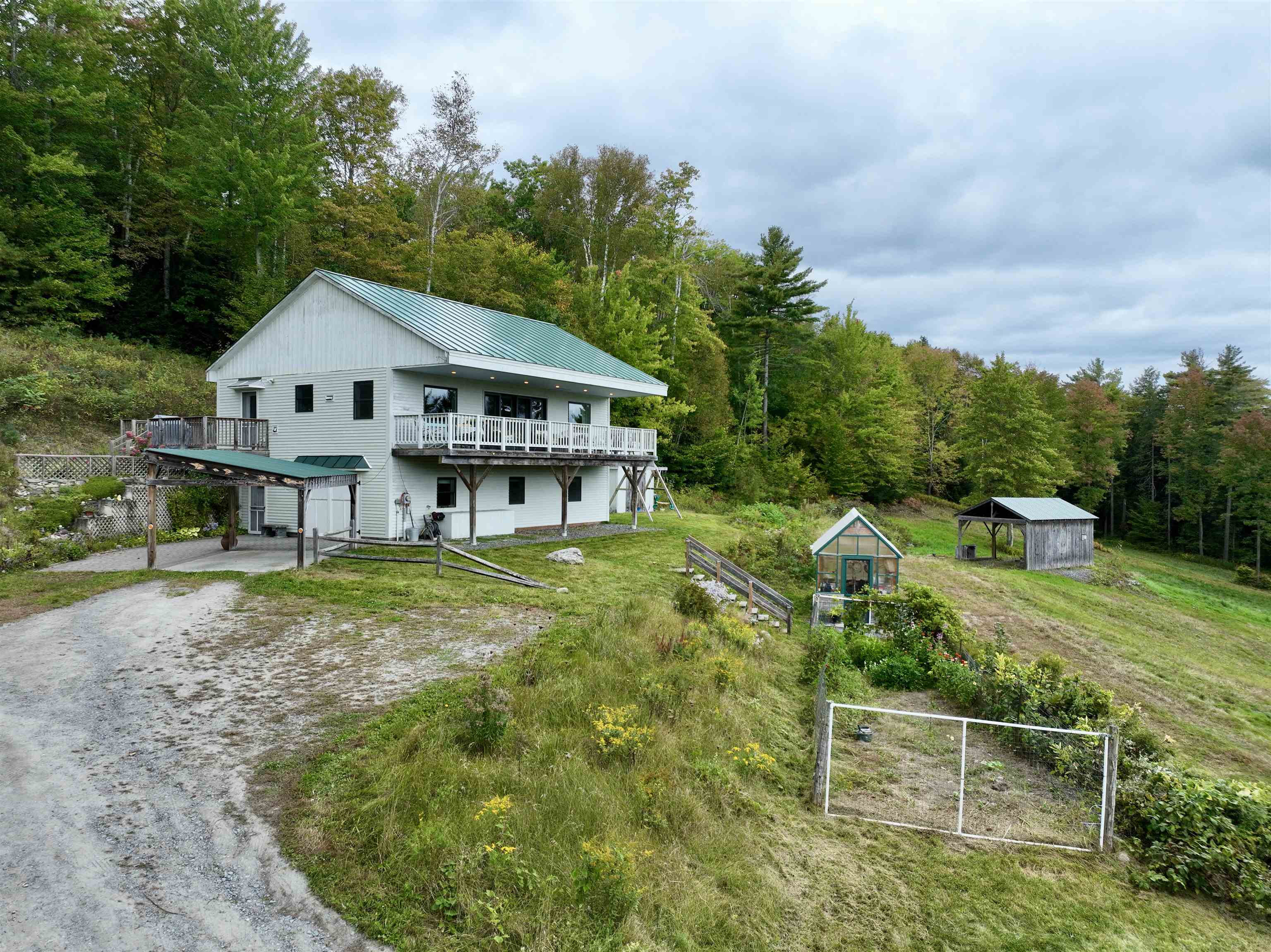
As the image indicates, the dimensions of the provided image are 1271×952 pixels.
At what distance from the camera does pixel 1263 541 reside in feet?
148

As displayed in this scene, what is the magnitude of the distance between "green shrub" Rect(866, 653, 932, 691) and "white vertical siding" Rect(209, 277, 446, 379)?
13967mm

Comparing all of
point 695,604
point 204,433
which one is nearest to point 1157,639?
point 695,604

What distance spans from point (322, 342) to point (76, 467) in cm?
793

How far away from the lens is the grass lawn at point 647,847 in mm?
4961

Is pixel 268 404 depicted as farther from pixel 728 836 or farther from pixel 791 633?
pixel 728 836

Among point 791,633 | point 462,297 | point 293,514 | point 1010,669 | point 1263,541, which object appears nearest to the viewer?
point 1010,669

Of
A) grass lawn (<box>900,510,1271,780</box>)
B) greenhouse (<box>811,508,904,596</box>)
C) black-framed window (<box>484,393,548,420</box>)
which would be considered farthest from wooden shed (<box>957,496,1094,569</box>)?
black-framed window (<box>484,393,548,420</box>)

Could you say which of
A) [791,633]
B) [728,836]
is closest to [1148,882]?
[728,836]

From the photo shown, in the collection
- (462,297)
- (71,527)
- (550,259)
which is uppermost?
(550,259)

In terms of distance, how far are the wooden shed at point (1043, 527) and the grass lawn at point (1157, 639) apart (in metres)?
0.87

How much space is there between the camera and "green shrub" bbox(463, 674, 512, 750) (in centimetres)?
712

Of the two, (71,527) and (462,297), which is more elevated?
(462,297)

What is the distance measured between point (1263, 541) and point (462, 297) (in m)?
55.0

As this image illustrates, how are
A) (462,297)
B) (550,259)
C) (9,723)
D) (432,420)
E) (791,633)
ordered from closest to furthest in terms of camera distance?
(9,723) → (791,633) → (432,420) → (462,297) → (550,259)
